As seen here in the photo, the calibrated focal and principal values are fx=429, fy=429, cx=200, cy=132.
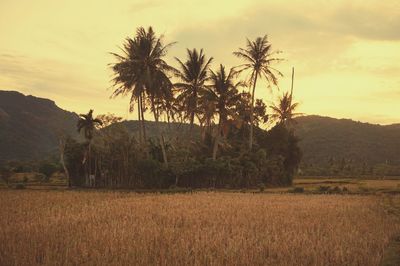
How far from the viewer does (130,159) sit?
33969 millimetres

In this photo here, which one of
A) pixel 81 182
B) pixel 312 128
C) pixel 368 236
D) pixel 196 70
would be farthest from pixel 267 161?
pixel 312 128

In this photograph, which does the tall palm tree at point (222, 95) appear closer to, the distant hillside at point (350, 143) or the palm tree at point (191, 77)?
the palm tree at point (191, 77)

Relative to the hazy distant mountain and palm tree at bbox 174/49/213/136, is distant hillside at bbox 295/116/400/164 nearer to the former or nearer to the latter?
the hazy distant mountain

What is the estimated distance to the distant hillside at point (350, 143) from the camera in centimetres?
8469

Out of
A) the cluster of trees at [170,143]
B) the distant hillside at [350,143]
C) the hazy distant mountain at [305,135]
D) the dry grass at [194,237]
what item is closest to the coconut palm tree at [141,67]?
the cluster of trees at [170,143]

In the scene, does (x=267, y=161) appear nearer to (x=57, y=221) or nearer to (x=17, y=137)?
(x=57, y=221)

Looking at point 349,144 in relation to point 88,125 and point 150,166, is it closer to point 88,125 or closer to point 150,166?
point 150,166

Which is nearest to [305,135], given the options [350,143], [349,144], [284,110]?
[350,143]

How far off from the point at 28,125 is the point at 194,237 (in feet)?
371

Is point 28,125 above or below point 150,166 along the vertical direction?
above

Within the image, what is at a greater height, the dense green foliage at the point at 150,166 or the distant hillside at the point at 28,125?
the distant hillside at the point at 28,125

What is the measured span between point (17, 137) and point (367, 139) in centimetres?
8054

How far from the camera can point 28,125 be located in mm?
A: 113938

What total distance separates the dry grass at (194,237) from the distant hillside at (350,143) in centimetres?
6639
